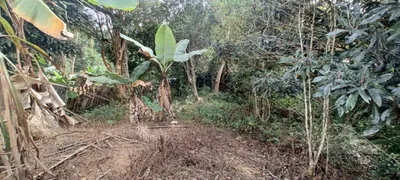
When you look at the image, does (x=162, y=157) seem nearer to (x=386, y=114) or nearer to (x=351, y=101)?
(x=351, y=101)

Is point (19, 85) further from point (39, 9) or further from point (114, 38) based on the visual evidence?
point (114, 38)

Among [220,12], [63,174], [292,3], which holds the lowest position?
[63,174]

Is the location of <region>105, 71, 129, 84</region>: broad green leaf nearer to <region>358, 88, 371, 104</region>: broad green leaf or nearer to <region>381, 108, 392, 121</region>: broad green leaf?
<region>358, 88, 371, 104</region>: broad green leaf

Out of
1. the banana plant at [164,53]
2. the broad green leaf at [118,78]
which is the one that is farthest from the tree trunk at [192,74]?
the broad green leaf at [118,78]

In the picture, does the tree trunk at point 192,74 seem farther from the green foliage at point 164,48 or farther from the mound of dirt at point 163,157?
the mound of dirt at point 163,157

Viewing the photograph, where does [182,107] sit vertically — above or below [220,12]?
below

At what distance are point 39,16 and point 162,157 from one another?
1874mm

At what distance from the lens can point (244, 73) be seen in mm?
4988

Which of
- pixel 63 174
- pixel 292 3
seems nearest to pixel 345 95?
pixel 292 3

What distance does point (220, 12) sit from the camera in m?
5.54

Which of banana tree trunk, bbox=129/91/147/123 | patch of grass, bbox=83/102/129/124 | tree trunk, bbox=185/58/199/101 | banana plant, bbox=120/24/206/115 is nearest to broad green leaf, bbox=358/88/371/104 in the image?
banana plant, bbox=120/24/206/115

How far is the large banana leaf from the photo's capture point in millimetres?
1989

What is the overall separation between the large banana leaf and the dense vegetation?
0.01 m

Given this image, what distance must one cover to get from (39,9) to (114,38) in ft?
15.4
